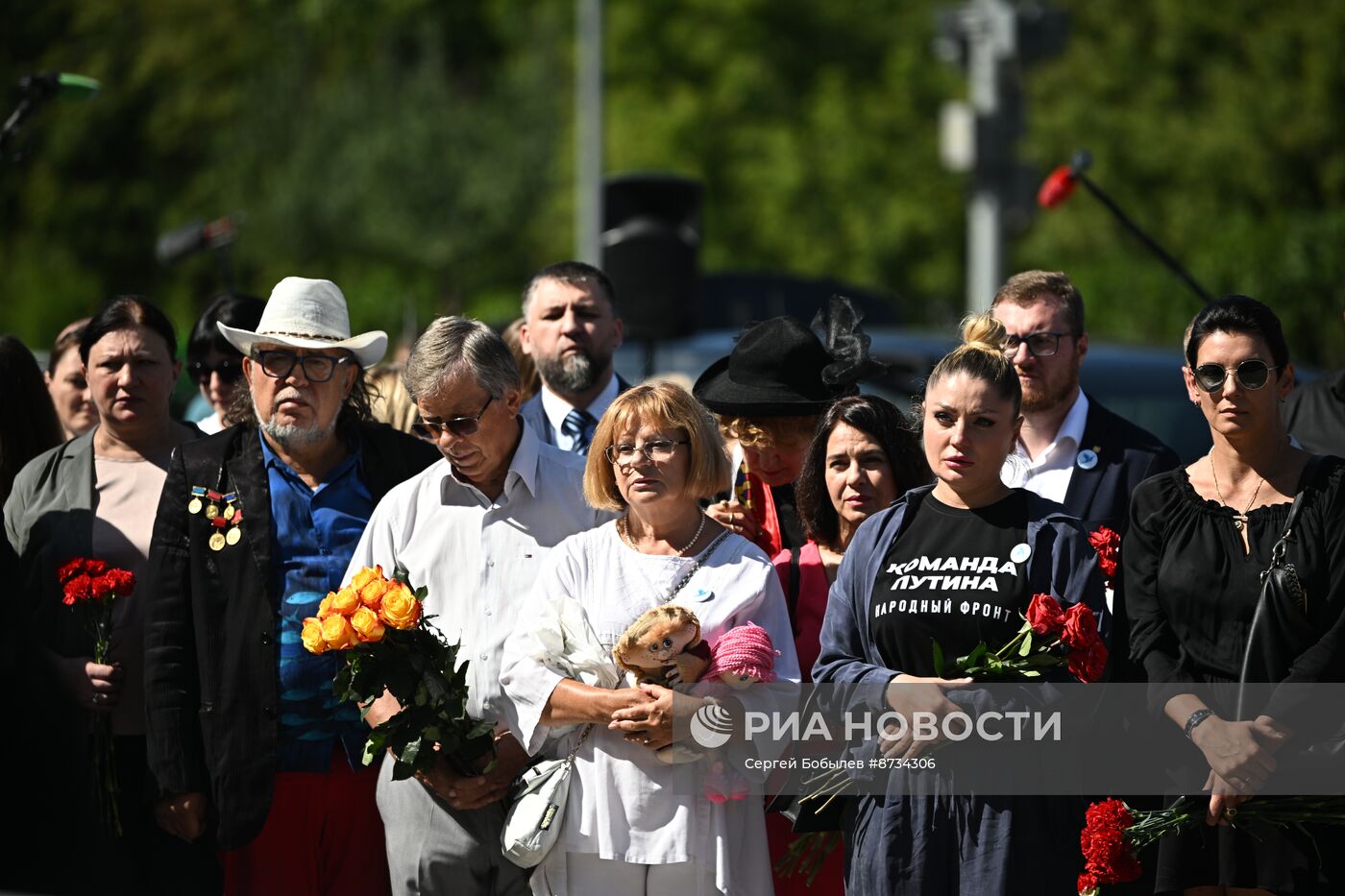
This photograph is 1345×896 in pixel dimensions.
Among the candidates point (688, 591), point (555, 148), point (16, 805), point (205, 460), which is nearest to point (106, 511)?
point (205, 460)

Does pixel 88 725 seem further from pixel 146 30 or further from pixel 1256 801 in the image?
pixel 146 30

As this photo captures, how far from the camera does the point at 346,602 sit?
442 centimetres

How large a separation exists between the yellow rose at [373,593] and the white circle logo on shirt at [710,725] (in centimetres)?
86

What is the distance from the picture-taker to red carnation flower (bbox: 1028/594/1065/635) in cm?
409

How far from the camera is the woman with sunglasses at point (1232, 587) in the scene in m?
4.17

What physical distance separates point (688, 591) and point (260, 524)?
1.29 metres

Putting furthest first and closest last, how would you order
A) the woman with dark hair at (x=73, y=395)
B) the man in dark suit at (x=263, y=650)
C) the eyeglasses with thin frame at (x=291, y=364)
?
the woman with dark hair at (x=73, y=395), the eyeglasses with thin frame at (x=291, y=364), the man in dark suit at (x=263, y=650)

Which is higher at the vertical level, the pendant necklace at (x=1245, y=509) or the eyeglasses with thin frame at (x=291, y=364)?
the eyeglasses with thin frame at (x=291, y=364)

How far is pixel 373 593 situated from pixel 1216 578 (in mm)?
2114

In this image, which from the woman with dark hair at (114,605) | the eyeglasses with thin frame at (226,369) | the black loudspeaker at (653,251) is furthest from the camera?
the black loudspeaker at (653,251)

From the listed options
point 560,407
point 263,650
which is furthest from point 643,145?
point 263,650

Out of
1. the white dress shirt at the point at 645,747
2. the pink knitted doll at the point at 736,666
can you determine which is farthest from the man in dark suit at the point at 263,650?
the pink knitted doll at the point at 736,666

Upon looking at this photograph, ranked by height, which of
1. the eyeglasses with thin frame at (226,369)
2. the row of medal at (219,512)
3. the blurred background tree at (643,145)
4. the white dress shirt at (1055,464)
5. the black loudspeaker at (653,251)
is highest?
the blurred background tree at (643,145)

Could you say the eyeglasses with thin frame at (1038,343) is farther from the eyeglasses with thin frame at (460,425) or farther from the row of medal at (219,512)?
the row of medal at (219,512)
